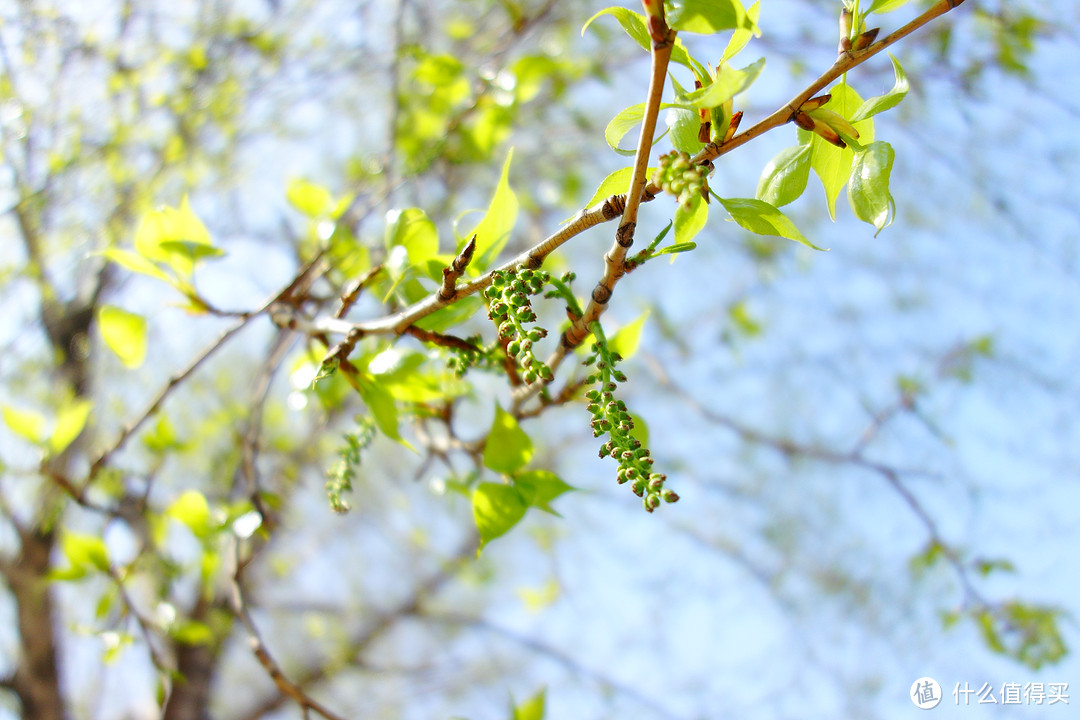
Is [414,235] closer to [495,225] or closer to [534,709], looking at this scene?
[495,225]

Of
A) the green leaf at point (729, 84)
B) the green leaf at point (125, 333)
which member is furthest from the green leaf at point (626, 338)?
the green leaf at point (125, 333)

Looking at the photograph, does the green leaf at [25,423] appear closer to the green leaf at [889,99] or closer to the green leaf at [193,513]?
the green leaf at [193,513]

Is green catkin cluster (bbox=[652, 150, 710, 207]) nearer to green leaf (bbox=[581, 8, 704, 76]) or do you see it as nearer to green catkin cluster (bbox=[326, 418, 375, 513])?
green leaf (bbox=[581, 8, 704, 76])

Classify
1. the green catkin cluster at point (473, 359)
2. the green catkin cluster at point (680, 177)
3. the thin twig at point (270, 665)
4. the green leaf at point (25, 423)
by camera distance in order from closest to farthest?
the green catkin cluster at point (680, 177) < the green catkin cluster at point (473, 359) < the thin twig at point (270, 665) < the green leaf at point (25, 423)

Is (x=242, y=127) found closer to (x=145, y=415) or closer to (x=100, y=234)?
(x=100, y=234)

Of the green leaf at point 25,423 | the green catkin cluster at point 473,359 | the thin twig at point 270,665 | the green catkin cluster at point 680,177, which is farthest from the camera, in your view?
the green leaf at point 25,423

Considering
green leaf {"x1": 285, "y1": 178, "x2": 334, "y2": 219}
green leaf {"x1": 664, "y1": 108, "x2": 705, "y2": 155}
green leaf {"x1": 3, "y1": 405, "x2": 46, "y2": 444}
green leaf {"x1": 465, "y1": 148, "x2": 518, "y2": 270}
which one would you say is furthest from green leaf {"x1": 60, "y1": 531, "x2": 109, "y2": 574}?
green leaf {"x1": 664, "y1": 108, "x2": 705, "y2": 155}
